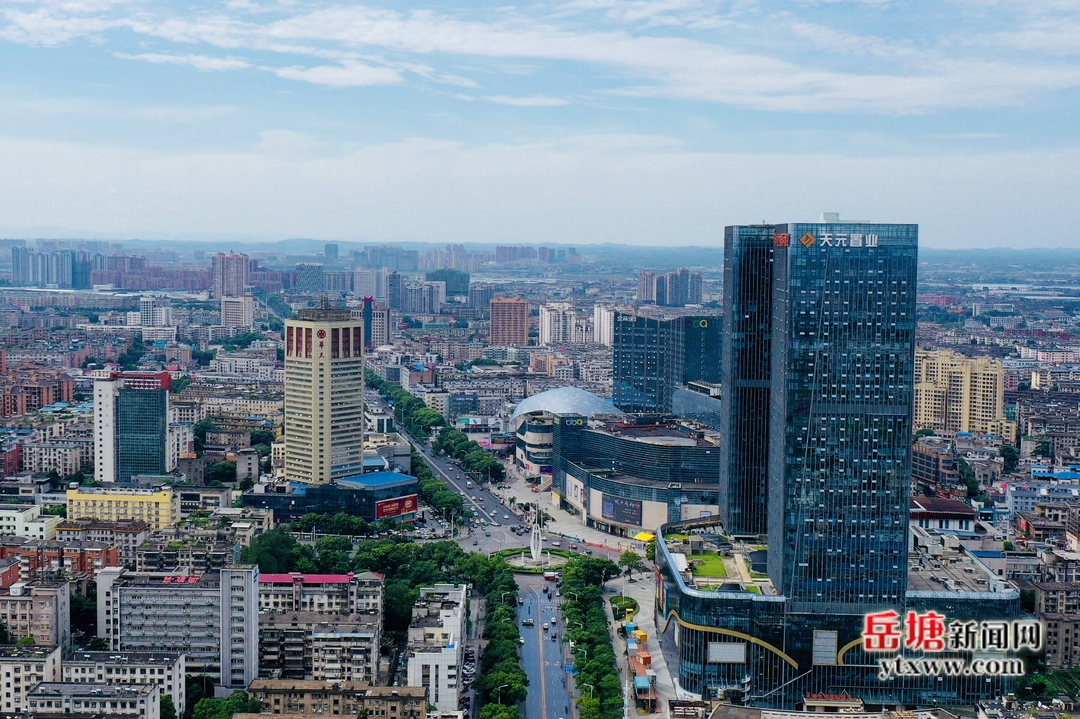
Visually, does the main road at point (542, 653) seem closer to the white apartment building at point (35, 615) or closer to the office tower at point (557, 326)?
the white apartment building at point (35, 615)

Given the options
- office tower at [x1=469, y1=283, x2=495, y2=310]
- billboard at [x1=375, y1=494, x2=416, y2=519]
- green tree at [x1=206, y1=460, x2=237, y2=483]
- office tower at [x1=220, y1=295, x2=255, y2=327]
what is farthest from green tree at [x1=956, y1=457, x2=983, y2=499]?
office tower at [x1=469, y1=283, x2=495, y2=310]

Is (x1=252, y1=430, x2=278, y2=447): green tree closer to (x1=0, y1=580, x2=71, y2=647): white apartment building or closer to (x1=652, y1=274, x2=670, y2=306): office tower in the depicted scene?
(x1=0, y1=580, x2=71, y2=647): white apartment building

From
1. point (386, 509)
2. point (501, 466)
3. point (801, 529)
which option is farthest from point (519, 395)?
point (801, 529)

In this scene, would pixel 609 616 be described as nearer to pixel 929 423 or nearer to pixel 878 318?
pixel 878 318

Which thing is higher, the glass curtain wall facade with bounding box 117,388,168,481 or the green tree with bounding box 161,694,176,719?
the glass curtain wall facade with bounding box 117,388,168,481

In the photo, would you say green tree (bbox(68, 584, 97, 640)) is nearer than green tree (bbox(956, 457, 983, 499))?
Yes

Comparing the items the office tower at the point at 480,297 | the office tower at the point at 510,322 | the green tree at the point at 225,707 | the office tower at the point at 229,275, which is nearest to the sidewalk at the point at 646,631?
the green tree at the point at 225,707
